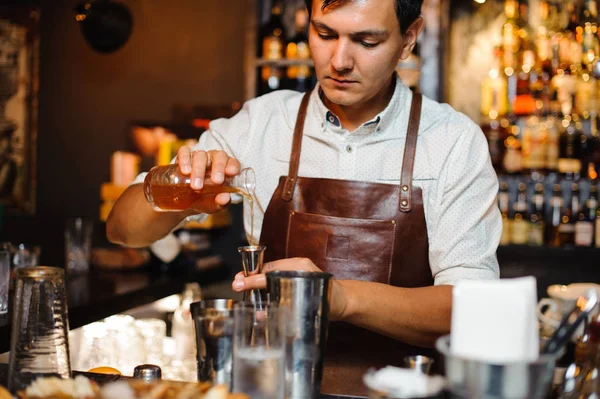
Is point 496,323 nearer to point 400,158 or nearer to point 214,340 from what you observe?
point 214,340

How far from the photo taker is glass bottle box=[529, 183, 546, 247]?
4160mm

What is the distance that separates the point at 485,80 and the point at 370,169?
8.59ft

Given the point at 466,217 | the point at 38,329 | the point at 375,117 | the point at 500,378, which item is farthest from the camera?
the point at 375,117

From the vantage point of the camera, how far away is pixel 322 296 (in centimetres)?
115

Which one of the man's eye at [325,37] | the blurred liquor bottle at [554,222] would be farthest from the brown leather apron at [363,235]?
the blurred liquor bottle at [554,222]

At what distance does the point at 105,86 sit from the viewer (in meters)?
5.39

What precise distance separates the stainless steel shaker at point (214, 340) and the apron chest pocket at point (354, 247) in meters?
0.81

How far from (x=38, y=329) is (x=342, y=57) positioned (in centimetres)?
93

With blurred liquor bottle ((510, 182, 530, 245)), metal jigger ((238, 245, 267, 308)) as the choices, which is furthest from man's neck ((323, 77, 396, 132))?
blurred liquor bottle ((510, 182, 530, 245))

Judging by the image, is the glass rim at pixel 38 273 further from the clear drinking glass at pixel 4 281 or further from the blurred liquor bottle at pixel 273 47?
the blurred liquor bottle at pixel 273 47

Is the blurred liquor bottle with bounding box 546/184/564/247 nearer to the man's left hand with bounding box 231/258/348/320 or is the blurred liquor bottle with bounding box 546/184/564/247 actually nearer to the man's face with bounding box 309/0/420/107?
the man's face with bounding box 309/0/420/107

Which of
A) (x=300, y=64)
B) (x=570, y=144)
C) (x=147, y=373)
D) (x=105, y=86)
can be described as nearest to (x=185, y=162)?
(x=147, y=373)

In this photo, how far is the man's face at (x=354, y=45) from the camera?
1.77 metres

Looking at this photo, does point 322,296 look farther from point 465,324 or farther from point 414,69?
point 414,69
